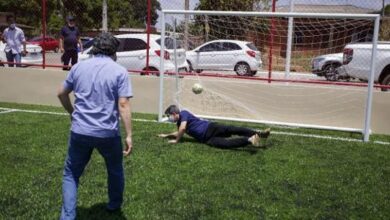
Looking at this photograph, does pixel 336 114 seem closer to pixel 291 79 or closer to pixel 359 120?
pixel 359 120

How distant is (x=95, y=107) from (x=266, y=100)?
6.78 metres

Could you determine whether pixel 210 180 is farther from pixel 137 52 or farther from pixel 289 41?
pixel 137 52

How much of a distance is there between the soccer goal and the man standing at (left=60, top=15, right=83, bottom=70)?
116 inches

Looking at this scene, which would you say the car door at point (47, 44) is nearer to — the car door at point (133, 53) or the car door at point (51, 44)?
the car door at point (51, 44)

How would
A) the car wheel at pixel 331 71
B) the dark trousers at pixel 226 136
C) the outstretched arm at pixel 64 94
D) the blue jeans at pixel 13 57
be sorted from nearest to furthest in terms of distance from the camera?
the outstretched arm at pixel 64 94 → the dark trousers at pixel 226 136 → the car wheel at pixel 331 71 → the blue jeans at pixel 13 57

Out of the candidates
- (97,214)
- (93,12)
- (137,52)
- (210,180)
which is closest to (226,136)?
(210,180)

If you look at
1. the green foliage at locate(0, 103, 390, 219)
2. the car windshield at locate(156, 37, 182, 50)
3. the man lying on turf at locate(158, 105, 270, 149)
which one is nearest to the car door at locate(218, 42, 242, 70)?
the car windshield at locate(156, 37, 182, 50)

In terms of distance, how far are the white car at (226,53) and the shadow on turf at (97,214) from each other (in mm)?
6383

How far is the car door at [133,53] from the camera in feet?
43.9

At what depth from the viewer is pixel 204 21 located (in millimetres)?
10984

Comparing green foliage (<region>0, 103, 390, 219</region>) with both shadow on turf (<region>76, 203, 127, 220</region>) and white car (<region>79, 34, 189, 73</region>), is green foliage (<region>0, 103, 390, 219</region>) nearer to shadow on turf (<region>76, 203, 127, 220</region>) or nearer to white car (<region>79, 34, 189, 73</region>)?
shadow on turf (<region>76, 203, 127, 220</region>)

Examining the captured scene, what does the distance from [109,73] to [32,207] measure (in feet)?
5.97

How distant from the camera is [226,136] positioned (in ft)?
26.2

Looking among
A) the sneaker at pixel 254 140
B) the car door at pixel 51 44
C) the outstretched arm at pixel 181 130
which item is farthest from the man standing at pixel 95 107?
the car door at pixel 51 44
